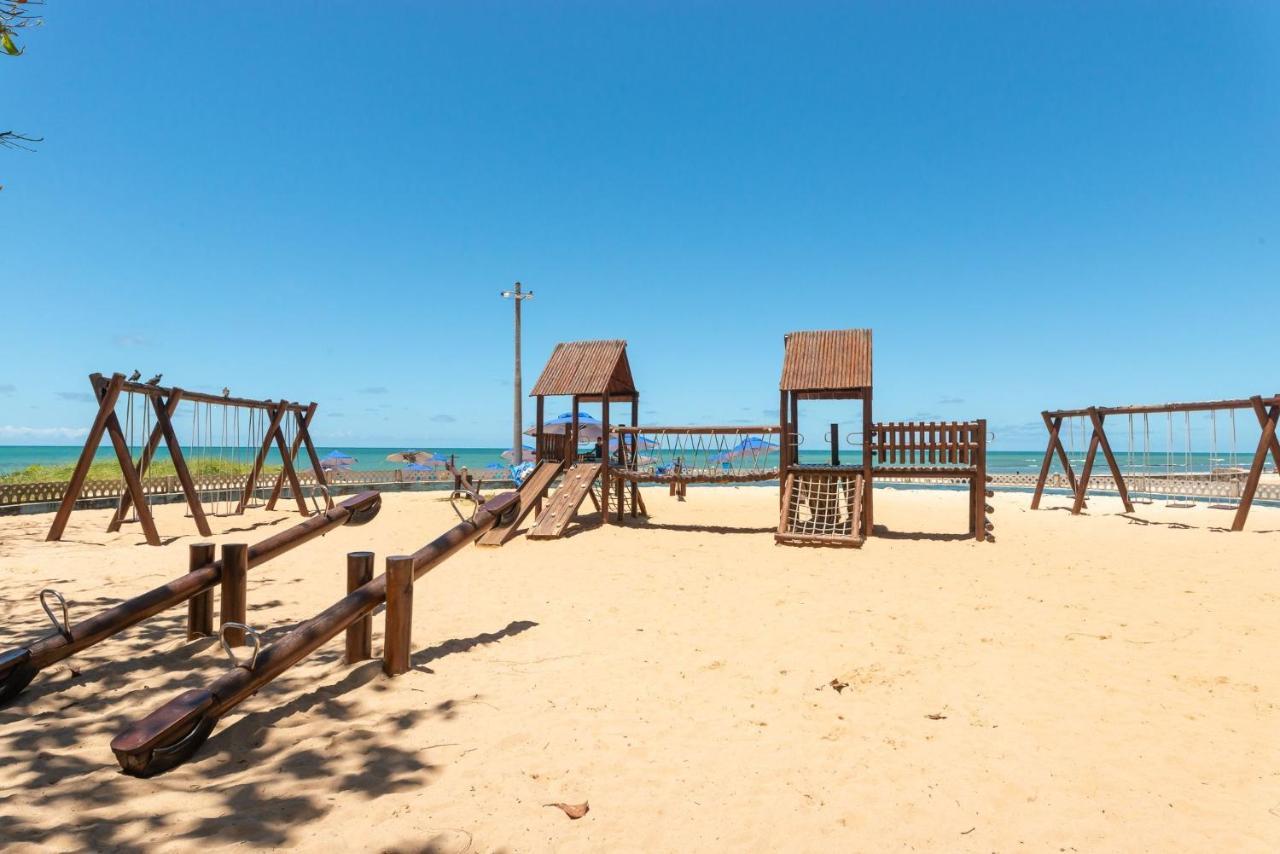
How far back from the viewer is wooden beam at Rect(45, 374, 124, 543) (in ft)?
37.5

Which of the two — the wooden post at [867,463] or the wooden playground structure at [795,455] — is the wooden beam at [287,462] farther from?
the wooden post at [867,463]

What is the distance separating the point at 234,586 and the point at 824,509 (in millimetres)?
11059

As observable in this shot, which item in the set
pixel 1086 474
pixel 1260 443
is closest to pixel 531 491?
pixel 1086 474

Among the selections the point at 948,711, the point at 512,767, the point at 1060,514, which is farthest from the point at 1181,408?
the point at 512,767

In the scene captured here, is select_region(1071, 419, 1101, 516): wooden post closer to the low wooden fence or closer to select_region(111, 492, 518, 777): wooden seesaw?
select_region(111, 492, 518, 777): wooden seesaw

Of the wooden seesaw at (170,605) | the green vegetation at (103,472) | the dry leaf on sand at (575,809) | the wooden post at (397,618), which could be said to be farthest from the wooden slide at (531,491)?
the green vegetation at (103,472)

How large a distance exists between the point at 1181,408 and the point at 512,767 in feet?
56.8

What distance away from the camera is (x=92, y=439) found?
37.7ft

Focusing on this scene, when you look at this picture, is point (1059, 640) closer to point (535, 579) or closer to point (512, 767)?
point (512, 767)

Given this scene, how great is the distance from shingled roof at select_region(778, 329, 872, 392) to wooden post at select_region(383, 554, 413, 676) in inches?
395

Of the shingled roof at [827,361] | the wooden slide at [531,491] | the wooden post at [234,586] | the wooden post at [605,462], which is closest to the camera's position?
the wooden post at [234,586]

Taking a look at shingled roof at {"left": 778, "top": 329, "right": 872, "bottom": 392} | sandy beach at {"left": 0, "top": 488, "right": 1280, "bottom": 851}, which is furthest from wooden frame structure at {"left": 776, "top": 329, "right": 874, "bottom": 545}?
sandy beach at {"left": 0, "top": 488, "right": 1280, "bottom": 851}

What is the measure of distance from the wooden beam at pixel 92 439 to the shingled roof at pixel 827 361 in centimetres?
1260

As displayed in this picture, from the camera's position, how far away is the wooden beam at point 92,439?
11.4 metres
